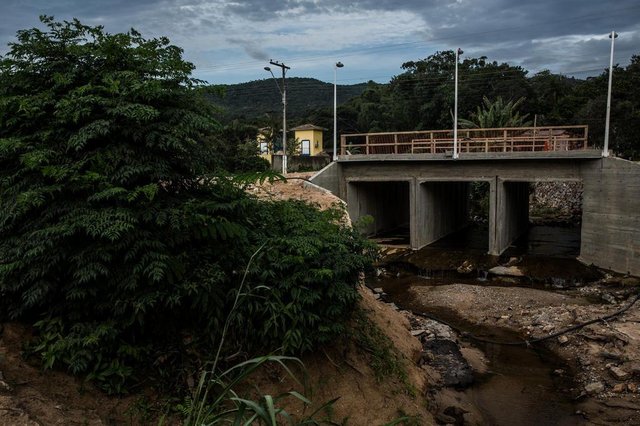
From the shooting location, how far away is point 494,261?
78.0 ft

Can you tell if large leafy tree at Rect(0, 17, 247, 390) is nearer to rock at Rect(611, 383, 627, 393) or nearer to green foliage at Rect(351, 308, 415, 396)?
green foliage at Rect(351, 308, 415, 396)

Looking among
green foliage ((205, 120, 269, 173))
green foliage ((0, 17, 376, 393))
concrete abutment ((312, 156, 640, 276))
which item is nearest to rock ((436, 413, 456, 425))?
green foliage ((0, 17, 376, 393))

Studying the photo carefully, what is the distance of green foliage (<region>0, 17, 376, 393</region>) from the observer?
629cm

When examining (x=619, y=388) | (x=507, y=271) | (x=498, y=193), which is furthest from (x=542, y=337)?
(x=498, y=193)

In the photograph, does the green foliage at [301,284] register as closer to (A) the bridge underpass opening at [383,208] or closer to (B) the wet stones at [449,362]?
(B) the wet stones at [449,362]

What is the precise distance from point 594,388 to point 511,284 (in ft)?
32.5

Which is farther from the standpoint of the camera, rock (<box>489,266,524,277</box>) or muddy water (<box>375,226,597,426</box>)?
rock (<box>489,266,524,277</box>)

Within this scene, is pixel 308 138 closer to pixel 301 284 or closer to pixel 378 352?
pixel 378 352

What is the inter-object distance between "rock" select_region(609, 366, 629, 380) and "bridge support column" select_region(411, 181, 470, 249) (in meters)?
15.5

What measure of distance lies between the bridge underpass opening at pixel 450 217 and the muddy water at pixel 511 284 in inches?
9.1

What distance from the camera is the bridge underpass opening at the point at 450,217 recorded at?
27312mm

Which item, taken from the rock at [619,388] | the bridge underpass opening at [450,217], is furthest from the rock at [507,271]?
the rock at [619,388]

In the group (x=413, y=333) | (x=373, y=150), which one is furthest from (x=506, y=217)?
(x=413, y=333)

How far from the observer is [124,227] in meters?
6.12
